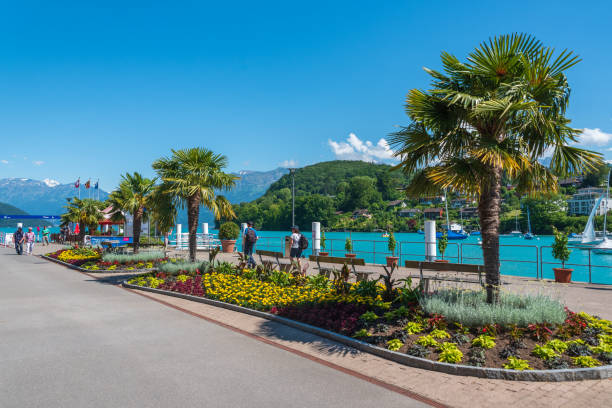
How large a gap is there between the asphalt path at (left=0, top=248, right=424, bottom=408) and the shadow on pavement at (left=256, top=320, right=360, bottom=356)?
0.53 meters

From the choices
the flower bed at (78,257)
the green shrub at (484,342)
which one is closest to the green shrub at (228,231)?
the flower bed at (78,257)

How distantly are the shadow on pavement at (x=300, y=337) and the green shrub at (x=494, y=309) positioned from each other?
1.69m

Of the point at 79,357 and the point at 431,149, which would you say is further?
the point at 431,149

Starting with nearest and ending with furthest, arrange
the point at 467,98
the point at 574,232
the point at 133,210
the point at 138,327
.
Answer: the point at 467,98 → the point at 138,327 → the point at 133,210 → the point at 574,232

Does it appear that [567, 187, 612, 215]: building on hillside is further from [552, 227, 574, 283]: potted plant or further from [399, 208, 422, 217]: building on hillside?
[552, 227, 574, 283]: potted plant

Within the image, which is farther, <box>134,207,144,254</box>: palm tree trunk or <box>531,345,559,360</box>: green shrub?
<box>134,207,144,254</box>: palm tree trunk

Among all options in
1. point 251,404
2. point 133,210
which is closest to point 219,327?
point 251,404

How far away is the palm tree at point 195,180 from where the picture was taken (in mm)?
15773

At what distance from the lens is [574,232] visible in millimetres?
87812

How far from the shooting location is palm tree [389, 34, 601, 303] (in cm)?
720

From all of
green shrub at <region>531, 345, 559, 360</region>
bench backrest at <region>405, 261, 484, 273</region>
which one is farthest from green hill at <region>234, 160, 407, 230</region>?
green shrub at <region>531, 345, 559, 360</region>

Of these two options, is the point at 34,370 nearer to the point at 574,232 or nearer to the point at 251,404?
the point at 251,404

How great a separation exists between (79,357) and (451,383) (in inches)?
203

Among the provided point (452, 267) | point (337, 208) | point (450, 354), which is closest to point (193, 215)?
point (452, 267)
